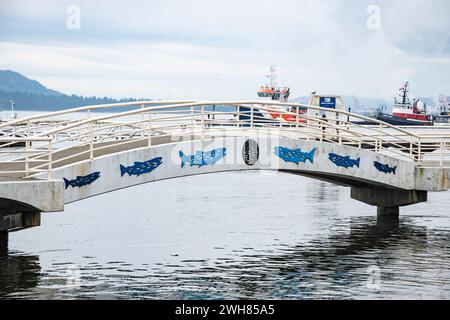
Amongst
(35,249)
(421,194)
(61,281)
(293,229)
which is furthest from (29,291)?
(421,194)

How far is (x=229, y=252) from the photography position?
31.7 metres

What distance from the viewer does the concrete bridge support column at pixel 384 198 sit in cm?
3823

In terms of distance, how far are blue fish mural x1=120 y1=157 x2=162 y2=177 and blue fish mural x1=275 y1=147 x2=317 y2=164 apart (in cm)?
485

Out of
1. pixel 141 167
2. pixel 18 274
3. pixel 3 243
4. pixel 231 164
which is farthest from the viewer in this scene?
pixel 231 164

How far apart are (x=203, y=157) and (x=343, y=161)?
20.4ft

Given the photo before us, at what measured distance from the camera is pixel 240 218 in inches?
1622

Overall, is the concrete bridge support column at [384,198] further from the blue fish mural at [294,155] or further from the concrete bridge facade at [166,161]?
the blue fish mural at [294,155]

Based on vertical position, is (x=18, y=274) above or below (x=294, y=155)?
below

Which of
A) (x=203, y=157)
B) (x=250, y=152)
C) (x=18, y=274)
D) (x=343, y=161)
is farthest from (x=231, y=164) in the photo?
(x=18, y=274)

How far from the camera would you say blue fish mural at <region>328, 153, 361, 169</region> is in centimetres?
3391

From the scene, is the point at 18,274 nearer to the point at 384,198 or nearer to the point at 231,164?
the point at 231,164

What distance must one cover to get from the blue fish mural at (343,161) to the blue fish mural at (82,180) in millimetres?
9628

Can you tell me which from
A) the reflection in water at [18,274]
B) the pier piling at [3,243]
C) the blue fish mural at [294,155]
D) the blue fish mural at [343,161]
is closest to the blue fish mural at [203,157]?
the blue fish mural at [294,155]

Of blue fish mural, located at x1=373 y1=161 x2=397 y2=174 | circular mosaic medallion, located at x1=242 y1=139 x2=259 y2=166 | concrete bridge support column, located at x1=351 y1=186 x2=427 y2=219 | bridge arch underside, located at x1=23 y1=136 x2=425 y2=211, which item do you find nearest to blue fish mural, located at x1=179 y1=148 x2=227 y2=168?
bridge arch underside, located at x1=23 y1=136 x2=425 y2=211
